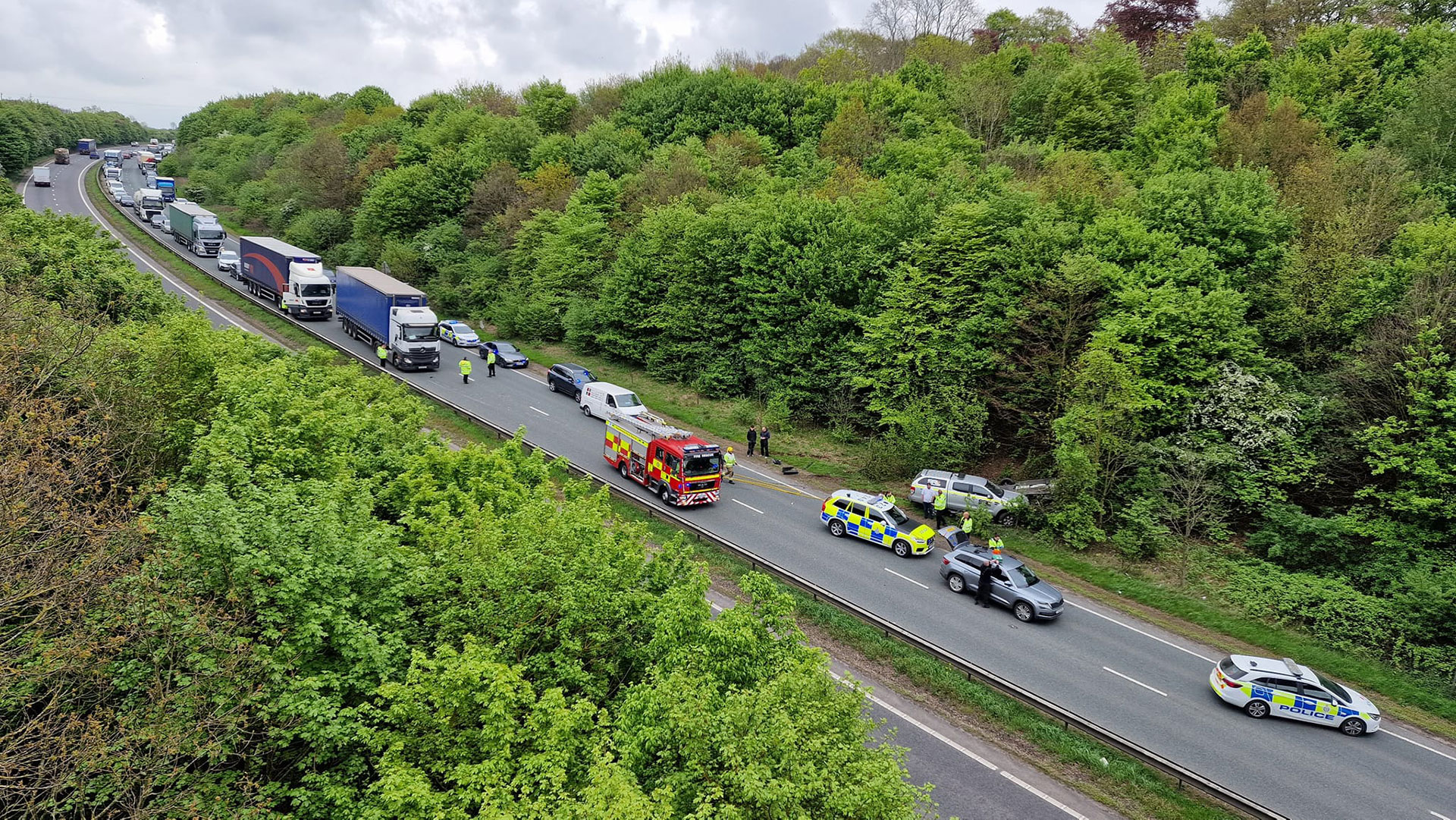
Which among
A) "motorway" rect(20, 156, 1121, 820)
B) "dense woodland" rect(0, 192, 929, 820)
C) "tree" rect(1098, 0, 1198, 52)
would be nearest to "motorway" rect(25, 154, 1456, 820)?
"motorway" rect(20, 156, 1121, 820)

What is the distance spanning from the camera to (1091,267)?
2948cm

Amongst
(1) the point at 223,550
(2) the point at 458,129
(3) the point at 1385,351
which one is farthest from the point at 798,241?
(2) the point at 458,129

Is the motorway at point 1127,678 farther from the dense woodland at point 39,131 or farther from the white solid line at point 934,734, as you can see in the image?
the dense woodland at point 39,131

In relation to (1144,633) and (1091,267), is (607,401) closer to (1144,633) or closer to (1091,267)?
(1091,267)

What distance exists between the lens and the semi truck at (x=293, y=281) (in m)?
48.4

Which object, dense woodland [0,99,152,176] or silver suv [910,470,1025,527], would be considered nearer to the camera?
silver suv [910,470,1025,527]

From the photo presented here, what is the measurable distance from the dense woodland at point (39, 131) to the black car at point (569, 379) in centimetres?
9869

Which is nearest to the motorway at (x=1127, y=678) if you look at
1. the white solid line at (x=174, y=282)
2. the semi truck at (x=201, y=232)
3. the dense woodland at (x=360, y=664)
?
the dense woodland at (x=360, y=664)

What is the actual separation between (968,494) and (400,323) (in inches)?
1232

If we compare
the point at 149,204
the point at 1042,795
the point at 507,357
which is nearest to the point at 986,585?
the point at 1042,795

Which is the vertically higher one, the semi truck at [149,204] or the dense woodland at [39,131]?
the dense woodland at [39,131]

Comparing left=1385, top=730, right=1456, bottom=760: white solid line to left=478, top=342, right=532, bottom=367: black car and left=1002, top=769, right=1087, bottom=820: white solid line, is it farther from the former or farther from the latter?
left=478, top=342, right=532, bottom=367: black car

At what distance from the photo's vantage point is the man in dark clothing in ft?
76.2

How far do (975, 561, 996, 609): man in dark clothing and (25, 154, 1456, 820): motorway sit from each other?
371 millimetres
